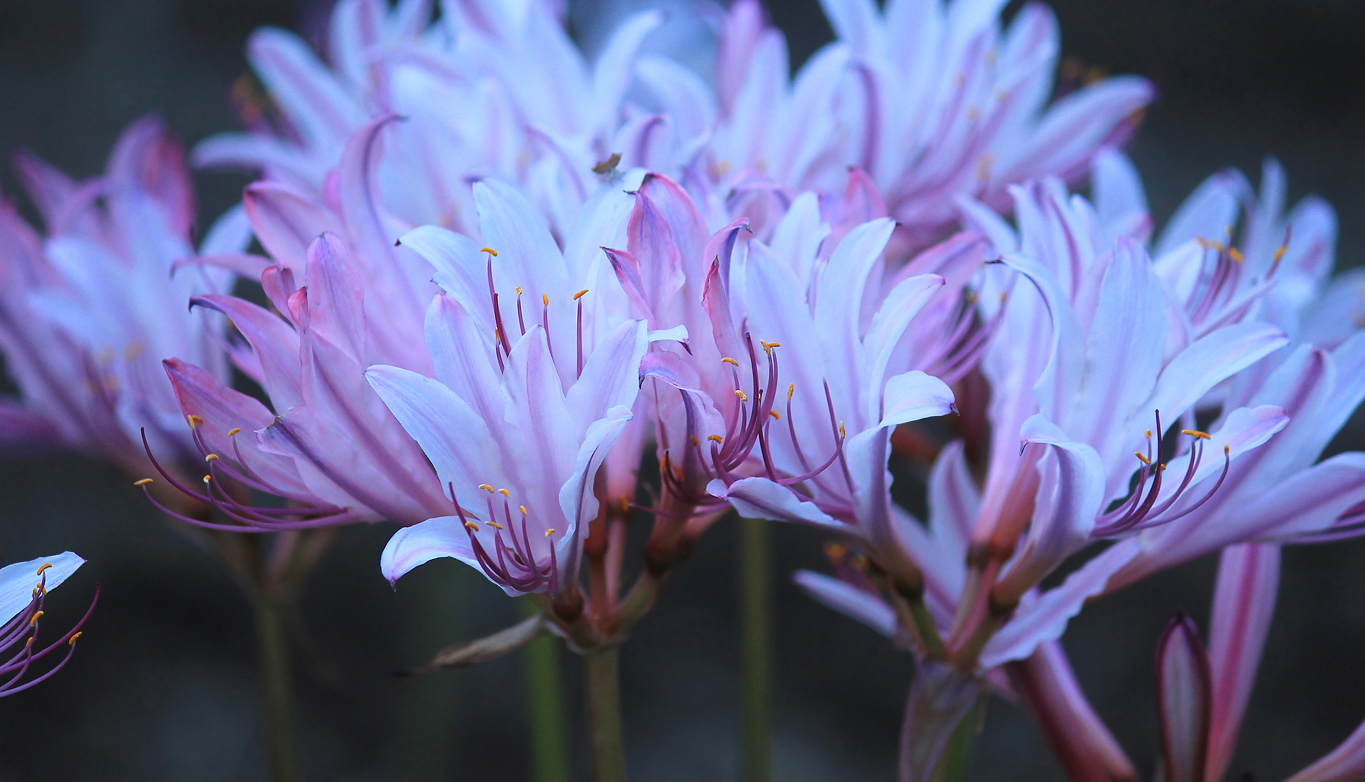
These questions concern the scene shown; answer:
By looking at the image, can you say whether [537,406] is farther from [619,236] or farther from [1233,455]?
[1233,455]

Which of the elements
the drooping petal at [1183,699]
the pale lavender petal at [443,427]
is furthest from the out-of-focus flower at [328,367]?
the drooping petal at [1183,699]

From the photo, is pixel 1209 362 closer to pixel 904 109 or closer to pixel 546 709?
pixel 904 109

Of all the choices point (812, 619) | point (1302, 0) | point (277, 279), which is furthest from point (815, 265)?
point (1302, 0)

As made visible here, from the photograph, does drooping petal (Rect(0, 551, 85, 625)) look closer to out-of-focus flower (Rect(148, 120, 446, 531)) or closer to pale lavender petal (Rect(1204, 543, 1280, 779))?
out-of-focus flower (Rect(148, 120, 446, 531))

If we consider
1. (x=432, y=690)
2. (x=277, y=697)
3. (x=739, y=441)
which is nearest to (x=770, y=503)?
(x=739, y=441)

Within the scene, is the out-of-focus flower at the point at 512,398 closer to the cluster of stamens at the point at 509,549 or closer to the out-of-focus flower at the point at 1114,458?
the cluster of stamens at the point at 509,549

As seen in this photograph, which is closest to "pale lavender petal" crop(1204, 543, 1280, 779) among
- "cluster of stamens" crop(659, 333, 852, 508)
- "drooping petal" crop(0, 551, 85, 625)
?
"cluster of stamens" crop(659, 333, 852, 508)

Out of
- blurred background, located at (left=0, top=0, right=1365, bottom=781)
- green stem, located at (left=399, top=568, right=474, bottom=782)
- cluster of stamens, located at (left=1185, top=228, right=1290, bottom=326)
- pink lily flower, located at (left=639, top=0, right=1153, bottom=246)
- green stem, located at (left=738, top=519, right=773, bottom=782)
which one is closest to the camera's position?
cluster of stamens, located at (left=1185, top=228, right=1290, bottom=326)
